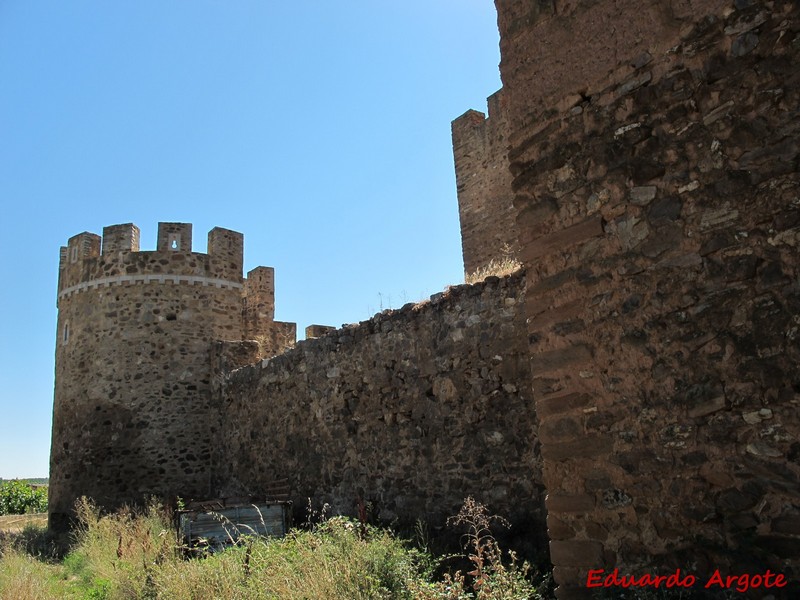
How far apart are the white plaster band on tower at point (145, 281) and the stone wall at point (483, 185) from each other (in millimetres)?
5757


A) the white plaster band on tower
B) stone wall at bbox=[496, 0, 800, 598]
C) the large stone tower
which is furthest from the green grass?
the white plaster band on tower

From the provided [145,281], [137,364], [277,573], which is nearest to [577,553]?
[277,573]

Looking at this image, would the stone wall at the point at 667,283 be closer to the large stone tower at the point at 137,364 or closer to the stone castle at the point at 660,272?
the stone castle at the point at 660,272

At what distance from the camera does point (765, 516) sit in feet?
8.81

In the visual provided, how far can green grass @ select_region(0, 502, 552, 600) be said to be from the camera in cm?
494

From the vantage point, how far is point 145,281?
46.2 feet

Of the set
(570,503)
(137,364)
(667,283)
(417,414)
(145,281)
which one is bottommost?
(570,503)

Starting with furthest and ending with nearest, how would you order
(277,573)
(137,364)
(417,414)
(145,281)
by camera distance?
(145,281) < (137,364) < (417,414) < (277,573)

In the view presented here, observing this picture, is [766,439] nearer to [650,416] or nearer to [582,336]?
[650,416]

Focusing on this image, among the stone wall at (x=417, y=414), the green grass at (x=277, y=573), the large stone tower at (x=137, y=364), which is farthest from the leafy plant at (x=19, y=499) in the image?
the stone wall at (x=417, y=414)

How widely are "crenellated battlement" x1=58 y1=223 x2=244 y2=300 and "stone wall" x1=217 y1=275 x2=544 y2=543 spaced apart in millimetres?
4206

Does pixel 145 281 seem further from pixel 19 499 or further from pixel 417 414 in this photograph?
pixel 19 499

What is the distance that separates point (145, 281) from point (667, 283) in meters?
13.0

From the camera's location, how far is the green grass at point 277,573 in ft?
16.2
